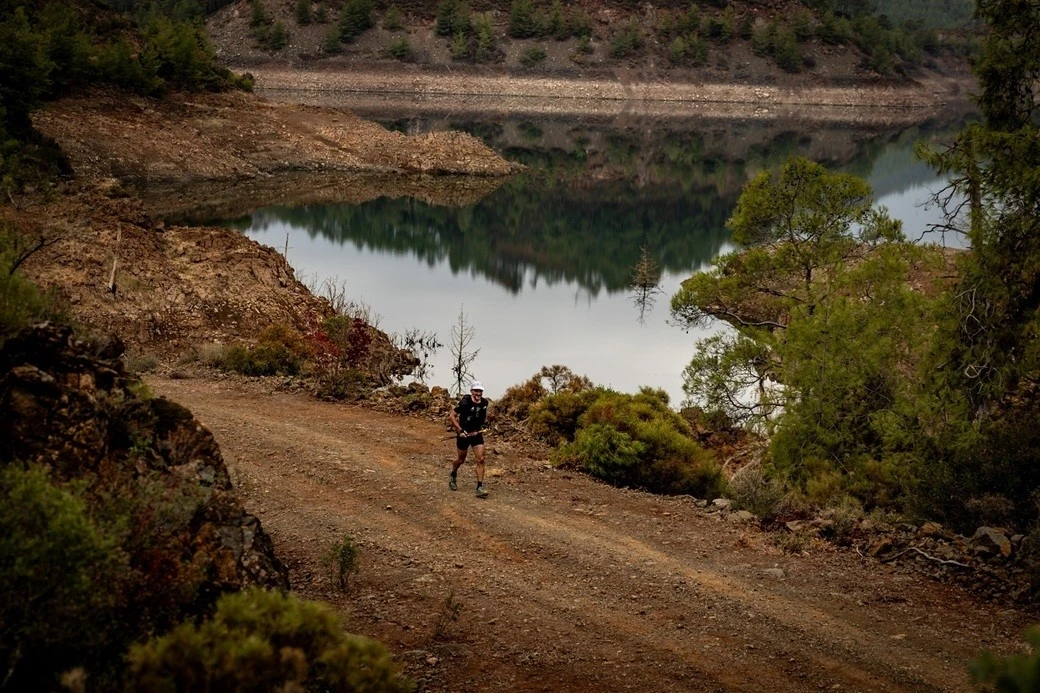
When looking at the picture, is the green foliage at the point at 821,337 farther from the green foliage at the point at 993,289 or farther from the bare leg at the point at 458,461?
the bare leg at the point at 458,461

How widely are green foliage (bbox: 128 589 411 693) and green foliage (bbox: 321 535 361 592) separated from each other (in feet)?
13.0

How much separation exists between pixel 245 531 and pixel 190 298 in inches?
764

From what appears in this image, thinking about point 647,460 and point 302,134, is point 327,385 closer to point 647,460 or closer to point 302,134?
point 647,460

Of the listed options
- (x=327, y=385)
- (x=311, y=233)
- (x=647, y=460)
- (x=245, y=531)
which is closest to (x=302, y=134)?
(x=311, y=233)

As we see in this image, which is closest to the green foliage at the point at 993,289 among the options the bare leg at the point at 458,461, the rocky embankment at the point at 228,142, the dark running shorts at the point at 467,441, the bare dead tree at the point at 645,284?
the dark running shorts at the point at 467,441

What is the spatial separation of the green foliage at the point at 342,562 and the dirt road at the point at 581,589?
0.20 meters

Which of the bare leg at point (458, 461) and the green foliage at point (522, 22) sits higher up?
the green foliage at point (522, 22)

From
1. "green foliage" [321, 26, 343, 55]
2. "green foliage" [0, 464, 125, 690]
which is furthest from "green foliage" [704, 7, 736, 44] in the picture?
"green foliage" [0, 464, 125, 690]

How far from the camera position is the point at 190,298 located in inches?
1129

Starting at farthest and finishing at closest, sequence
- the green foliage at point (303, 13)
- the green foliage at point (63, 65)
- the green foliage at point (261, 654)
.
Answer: the green foliage at point (303, 13) < the green foliage at point (63, 65) < the green foliage at point (261, 654)

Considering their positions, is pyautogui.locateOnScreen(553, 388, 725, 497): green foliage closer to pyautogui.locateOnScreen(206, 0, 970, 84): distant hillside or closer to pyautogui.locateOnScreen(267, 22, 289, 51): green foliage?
pyautogui.locateOnScreen(206, 0, 970, 84): distant hillside

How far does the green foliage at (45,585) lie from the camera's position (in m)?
6.48

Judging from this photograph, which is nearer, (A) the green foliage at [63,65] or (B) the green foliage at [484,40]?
(A) the green foliage at [63,65]

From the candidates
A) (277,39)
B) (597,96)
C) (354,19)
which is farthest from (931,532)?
(354,19)
